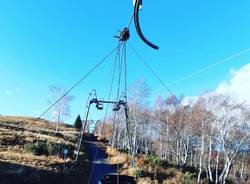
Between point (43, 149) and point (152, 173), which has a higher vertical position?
point (43, 149)

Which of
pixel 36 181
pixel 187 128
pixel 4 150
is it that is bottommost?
pixel 36 181

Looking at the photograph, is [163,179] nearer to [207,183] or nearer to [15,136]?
[207,183]

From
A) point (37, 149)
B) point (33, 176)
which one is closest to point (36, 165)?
point (33, 176)

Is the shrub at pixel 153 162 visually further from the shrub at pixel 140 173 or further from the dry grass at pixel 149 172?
the shrub at pixel 140 173

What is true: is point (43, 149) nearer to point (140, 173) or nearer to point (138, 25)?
point (140, 173)

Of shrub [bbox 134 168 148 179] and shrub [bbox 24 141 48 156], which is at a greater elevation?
shrub [bbox 24 141 48 156]

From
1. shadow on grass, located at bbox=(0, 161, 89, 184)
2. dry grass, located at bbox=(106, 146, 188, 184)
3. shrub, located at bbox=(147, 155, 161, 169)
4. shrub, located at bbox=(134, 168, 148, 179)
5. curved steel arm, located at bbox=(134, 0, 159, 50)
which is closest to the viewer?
curved steel arm, located at bbox=(134, 0, 159, 50)

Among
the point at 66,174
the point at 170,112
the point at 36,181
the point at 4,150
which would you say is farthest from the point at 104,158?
the point at 36,181

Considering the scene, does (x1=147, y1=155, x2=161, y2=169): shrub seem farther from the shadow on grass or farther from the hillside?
the shadow on grass

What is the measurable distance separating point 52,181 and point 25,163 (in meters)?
4.24

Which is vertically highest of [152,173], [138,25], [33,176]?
[138,25]

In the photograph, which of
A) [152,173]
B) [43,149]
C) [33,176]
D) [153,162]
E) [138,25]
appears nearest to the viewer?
[138,25]

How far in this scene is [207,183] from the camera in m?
32.9

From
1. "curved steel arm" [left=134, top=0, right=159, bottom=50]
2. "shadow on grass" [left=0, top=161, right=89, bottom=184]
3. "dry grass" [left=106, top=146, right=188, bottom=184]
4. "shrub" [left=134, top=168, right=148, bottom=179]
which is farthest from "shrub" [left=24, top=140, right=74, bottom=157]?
"curved steel arm" [left=134, top=0, right=159, bottom=50]
